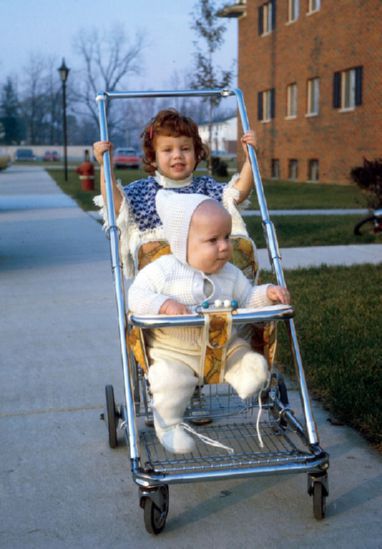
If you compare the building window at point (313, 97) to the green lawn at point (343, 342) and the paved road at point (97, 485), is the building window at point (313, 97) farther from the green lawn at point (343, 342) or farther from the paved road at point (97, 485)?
the paved road at point (97, 485)

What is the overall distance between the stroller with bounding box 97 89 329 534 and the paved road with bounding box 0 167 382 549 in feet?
0.42

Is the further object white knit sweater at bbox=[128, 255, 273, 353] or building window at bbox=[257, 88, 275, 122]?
building window at bbox=[257, 88, 275, 122]

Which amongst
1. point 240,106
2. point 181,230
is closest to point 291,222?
point 240,106

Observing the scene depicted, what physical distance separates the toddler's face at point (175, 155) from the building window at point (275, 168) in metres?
25.6

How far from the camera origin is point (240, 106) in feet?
13.1

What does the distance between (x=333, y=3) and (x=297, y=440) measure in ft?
70.5

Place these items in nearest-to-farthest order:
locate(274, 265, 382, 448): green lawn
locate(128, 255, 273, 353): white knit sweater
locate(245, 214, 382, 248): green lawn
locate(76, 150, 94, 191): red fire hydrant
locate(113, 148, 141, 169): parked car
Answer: locate(128, 255, 273, 353): white knit sweater, locate(274, 265, 382, 448): green lawn, locate(245, 214, 382, 248): green lawn, locate(76, 150, 94, 191): red fire hydrant, locate(113, 148, 141, 169): parked car

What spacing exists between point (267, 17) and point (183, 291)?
27374 mm

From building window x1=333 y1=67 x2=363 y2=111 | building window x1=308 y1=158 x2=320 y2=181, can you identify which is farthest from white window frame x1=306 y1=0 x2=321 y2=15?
building window x1=308 y1=158 x2=320 y2=181

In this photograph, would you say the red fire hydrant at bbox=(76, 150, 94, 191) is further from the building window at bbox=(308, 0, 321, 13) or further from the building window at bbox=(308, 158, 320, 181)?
the building window at bbox=(308, 0, 321, 13)

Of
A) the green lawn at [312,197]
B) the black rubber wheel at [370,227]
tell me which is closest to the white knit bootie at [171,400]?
the black rubber wheel at [370,227]

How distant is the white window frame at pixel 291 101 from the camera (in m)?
26.8

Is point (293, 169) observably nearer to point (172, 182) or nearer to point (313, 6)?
point (313, 6)

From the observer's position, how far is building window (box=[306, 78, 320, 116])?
24766 mm
